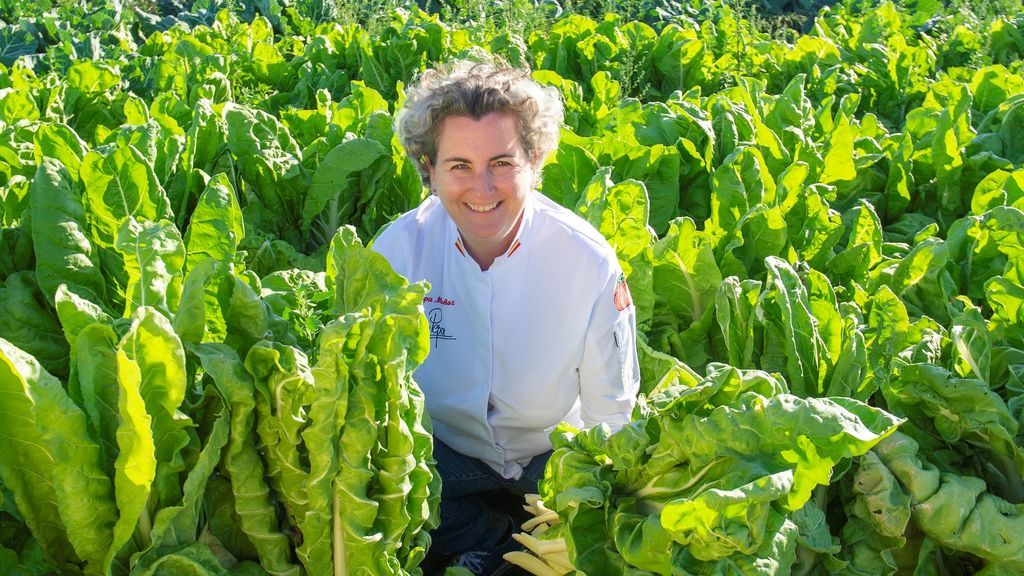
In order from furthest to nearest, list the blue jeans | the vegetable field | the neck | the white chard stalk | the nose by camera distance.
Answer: the blue jeans < the neck < the nose < the white chard stalk < the vegetable field

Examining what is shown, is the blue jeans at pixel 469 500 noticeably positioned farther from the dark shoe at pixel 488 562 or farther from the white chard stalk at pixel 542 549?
the white chard stalk at pixel 542 549

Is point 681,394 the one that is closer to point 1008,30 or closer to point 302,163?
point 302,163

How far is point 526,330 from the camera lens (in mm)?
3135

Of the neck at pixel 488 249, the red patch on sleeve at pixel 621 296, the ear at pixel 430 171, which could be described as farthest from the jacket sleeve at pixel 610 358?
the ear at pixel 430 171

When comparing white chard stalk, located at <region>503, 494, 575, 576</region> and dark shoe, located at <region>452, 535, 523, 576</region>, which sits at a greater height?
white chard stalk, located at <region>503, 494, 575, 576</region>

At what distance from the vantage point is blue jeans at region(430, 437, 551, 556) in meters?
3.30

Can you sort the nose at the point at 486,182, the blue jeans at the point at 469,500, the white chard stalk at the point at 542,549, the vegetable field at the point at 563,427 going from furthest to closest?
the blue jeans at the point at 469,500 → the nose at the point at 486,182 → the white chard stalk at the point at 542,549 → the vegetable field at the point at 563,427

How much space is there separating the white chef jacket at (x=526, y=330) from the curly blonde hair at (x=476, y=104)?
220 millimetres

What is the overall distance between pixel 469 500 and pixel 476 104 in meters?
1.32

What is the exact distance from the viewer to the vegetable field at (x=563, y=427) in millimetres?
2283

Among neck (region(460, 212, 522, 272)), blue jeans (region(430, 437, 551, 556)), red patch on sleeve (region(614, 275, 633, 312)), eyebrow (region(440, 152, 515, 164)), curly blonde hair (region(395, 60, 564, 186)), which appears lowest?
blue jeans (region(430, 437, 551, 556))

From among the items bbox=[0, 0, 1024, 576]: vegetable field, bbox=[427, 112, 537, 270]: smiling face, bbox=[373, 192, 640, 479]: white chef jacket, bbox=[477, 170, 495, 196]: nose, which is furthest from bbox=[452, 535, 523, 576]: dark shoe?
bbox=[477, 170, 495, 196]: nose

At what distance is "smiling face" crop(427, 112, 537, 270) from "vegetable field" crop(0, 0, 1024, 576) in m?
0.44

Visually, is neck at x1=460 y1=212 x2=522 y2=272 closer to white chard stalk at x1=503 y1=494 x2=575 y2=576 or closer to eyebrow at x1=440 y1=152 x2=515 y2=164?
eyebrow at x1=440 y1=152 x2=515 y2=164
